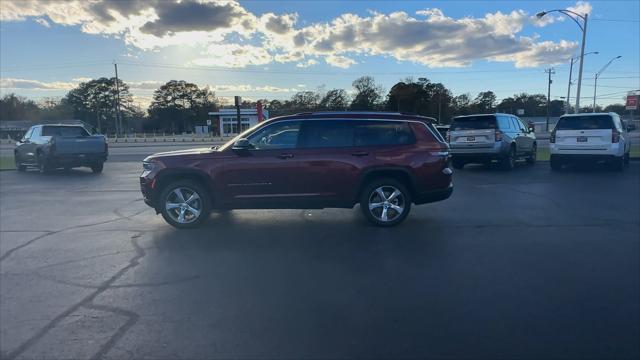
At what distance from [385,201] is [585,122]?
1024 centimetres

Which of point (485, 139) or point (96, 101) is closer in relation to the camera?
point (485, 139)

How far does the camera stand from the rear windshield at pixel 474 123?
14.6m

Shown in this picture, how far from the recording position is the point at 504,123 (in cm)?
1495

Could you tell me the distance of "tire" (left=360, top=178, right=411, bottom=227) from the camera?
7.35 m

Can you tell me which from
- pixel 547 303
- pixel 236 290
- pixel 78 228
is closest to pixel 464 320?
pixel 547 303

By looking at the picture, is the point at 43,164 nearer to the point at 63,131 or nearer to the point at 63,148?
the point at 63,148

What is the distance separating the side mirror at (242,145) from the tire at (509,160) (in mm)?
10468

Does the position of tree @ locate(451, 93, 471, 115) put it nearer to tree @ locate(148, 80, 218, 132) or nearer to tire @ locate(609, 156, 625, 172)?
tree @ locate(148, 80, 218, 132)

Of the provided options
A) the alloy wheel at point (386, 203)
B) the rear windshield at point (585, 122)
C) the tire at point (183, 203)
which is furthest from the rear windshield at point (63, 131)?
the rear windshield at point (585, 122)

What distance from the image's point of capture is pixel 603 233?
22.3 ft

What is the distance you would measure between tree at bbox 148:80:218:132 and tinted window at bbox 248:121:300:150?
104987 mm

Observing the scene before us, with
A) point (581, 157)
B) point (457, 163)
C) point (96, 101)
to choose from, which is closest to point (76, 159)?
point (457, 163)

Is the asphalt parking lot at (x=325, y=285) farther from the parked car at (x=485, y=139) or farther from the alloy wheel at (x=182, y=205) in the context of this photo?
the parked car at (x=485, y=139)

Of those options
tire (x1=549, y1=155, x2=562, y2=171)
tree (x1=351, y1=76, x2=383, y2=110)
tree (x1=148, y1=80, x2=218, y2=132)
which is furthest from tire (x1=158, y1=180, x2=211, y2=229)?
tree (x1=148, y1=80, x2=218, y2=132)
